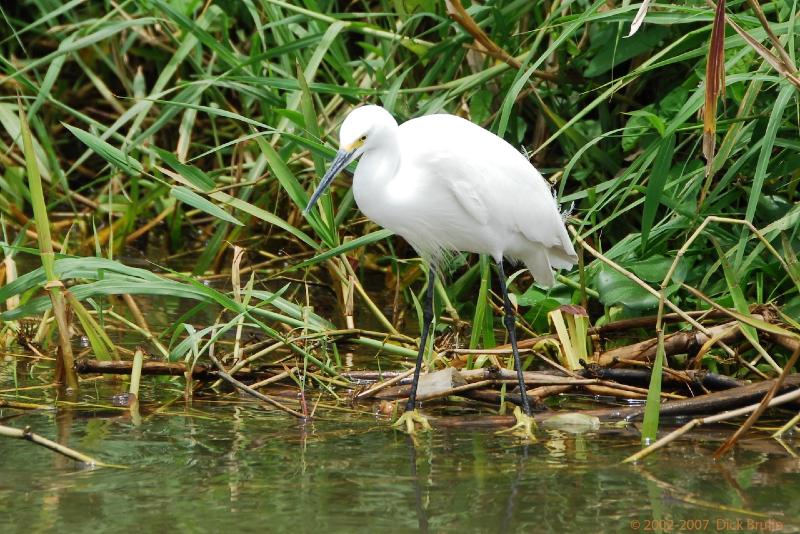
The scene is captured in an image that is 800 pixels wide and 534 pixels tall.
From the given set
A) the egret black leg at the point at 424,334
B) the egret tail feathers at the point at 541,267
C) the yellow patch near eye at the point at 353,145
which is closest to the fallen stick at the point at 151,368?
the egret black leg at the point at 424,334

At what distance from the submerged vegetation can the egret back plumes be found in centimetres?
17

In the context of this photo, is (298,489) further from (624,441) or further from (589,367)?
(589,367)

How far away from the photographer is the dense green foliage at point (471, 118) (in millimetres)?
3604

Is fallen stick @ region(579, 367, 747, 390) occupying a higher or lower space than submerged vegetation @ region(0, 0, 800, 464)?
lower

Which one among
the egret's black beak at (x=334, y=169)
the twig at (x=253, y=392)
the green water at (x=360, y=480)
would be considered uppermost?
the egret's black beak at (x=334, y=169)

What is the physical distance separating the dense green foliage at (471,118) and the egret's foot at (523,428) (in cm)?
50

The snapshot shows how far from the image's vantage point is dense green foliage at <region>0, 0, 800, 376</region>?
3604 mm

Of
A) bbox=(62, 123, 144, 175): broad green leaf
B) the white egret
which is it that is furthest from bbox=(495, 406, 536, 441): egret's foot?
bbox=(62, 123, 144, 175): broad green leaf

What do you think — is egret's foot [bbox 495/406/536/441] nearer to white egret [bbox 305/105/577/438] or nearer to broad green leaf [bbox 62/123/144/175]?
white egret [bbox 305/105/577/438]

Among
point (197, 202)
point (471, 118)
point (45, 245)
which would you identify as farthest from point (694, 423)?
point (471, 118)

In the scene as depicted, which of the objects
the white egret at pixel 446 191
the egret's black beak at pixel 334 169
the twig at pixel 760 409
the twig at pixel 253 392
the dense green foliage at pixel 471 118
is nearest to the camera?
the twig at pixel 760 409

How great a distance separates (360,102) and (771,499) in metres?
2.50

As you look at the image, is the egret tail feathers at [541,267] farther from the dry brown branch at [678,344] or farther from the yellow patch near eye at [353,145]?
the yellow patch near eye at [353,145]

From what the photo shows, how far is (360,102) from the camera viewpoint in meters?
4.59
